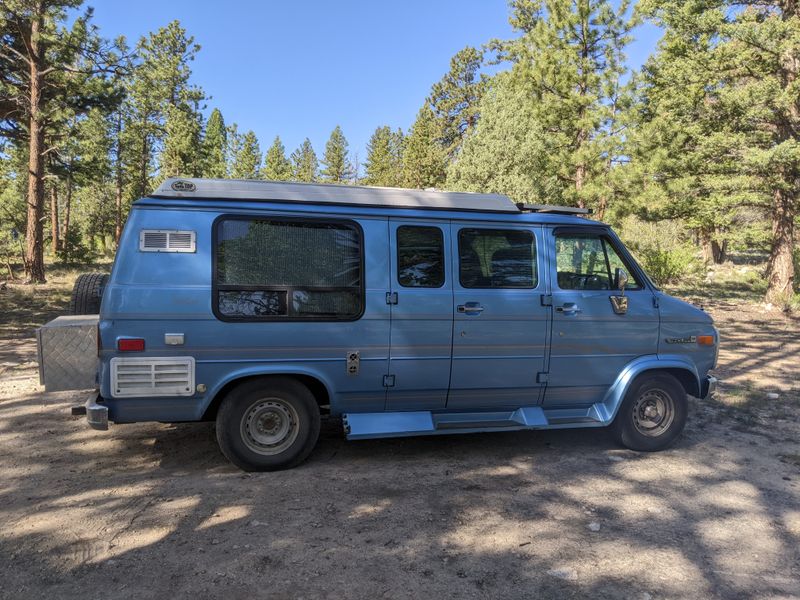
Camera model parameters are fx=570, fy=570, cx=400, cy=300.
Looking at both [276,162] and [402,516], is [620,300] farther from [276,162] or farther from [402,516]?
[276,162]

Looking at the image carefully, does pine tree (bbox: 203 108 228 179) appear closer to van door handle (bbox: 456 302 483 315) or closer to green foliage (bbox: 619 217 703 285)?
green foliage (bbox: 619 217 703 285)

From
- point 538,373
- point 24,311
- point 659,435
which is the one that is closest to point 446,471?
point 538,373

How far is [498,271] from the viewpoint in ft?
17.0

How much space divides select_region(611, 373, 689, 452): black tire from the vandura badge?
4357mm

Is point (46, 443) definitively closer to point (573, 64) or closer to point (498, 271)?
point (498, 271)

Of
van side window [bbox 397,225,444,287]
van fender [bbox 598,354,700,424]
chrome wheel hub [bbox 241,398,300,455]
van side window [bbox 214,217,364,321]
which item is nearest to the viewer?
van side window [bbox 214,217,364,321]

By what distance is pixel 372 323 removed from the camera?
482 cm

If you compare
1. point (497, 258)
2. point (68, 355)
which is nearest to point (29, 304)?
point (68, 355)

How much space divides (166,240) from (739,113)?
1653 cm

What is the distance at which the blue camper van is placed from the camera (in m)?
4.42

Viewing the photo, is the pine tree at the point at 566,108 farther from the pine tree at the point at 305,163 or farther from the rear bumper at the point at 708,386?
the pine tree at the point at 305,163

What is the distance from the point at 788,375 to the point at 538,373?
19.3 ft

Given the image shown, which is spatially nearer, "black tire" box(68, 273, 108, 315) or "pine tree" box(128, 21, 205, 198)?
"black tire" box(68, 273, 108, 315)

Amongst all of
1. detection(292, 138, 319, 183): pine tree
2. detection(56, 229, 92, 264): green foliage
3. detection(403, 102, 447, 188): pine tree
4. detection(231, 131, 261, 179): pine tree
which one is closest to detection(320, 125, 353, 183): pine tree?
detection(292, 138, 319, 183): pine tree
